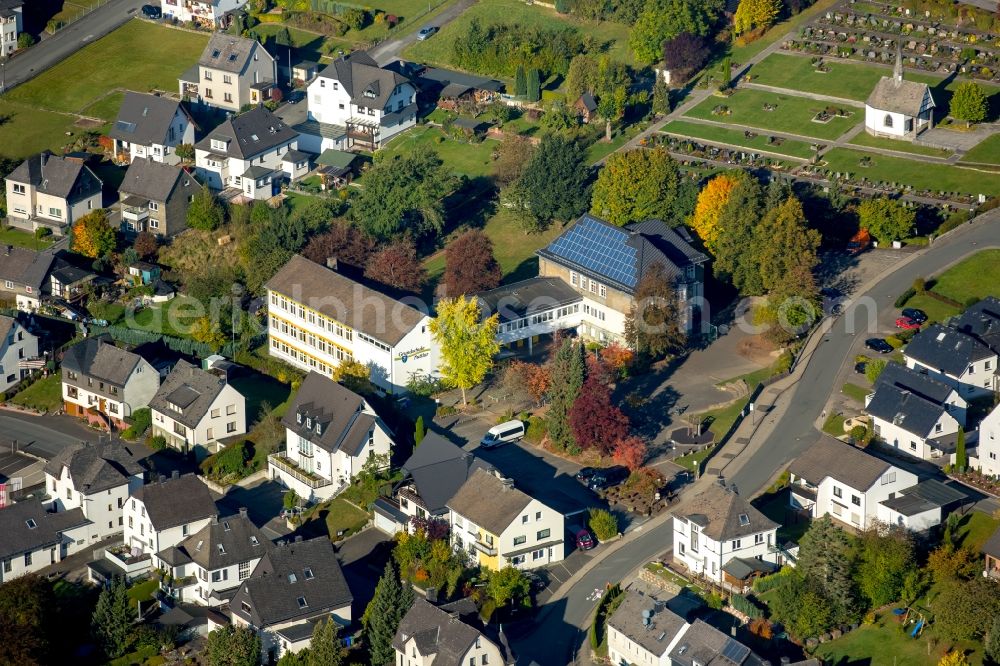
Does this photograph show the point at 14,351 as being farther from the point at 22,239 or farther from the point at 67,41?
the point at 67,41

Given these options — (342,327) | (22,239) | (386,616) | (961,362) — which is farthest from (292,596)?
(22,239)

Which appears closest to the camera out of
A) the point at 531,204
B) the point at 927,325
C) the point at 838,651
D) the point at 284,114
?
the point at 838,651

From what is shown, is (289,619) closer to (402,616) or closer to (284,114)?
(402,616)

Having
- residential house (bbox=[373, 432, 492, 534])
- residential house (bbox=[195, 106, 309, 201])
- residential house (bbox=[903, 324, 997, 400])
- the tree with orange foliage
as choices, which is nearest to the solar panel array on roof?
the tree with orange foliage

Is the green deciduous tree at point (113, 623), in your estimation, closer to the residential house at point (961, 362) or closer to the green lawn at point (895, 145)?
the residential house at point (961, 362)

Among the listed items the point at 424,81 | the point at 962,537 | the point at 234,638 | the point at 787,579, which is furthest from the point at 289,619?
the point at 424,81
